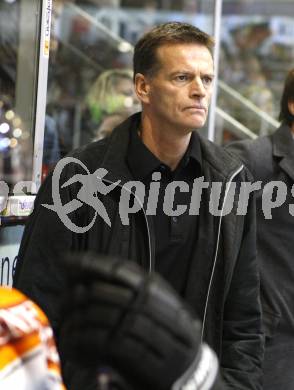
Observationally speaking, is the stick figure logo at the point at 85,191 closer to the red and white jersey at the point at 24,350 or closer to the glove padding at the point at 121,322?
the red and white jersey at the point at 24,350

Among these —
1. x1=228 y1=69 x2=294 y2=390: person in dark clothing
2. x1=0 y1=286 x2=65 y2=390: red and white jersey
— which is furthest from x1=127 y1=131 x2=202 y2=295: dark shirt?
x1=0 y1=286 x2=65 y2=390: red and white jersey

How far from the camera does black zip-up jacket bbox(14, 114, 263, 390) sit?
8.33ft

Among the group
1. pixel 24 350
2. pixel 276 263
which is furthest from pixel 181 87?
pixel 24 350

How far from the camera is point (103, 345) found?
1.21m

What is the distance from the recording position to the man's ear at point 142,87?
112 inches

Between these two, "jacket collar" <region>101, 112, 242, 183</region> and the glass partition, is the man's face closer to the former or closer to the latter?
"jacket collar" <region>101, 112, 242, 183</region>

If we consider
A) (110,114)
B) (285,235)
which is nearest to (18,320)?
(285,235)

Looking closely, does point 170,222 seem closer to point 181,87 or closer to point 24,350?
point 181,87

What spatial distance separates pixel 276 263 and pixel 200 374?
203 cm

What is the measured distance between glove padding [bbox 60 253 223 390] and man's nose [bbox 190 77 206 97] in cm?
155

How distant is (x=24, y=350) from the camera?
4.92 feet

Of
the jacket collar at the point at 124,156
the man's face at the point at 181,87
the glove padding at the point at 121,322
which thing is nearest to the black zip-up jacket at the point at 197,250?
the jacket collar at the point at 124,156

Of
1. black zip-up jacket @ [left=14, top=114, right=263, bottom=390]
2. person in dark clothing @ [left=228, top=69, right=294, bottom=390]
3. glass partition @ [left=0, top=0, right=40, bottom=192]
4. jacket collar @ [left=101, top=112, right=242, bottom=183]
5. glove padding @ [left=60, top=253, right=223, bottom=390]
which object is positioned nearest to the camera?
glove padding @ [left=60, top=253, right=223, bottom=390]

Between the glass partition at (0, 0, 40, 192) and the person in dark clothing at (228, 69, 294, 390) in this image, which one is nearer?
the person in dark clothing at (228, 69, 294, 390)
